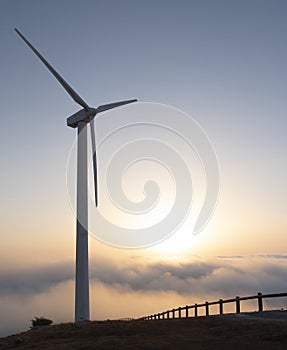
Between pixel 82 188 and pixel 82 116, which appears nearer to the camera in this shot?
pixel 82 188

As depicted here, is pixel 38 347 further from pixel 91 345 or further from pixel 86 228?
pixel 86 228

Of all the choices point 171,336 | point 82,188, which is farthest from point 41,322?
point 171,336

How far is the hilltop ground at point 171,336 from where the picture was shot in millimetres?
20359

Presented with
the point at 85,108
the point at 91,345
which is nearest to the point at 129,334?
the point at 91,345

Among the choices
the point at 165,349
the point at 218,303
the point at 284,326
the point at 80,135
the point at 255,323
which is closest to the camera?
the point at 165,349

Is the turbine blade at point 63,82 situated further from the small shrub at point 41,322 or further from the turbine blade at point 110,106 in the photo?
the small shrub at point 41,322

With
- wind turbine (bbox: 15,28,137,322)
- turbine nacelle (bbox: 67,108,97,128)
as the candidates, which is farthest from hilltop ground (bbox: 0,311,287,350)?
turbine nacelle (bbox: 67,108,97,128)

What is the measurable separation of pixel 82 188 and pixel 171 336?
27645 mm

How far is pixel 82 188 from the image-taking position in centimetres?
4903

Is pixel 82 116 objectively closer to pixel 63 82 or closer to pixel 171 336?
pixel 63 82

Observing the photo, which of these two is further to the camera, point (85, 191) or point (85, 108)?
→ point (85, 108)

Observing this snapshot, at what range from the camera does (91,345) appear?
2275 cm

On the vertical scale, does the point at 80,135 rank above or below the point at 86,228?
above

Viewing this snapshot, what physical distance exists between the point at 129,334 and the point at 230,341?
5612mm
